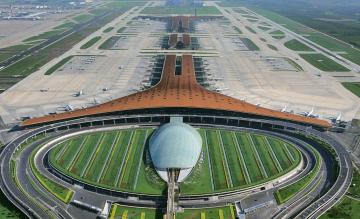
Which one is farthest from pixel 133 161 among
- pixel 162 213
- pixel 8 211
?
pixel 8 211

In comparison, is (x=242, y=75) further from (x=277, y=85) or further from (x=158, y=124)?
(x=158, y=124)

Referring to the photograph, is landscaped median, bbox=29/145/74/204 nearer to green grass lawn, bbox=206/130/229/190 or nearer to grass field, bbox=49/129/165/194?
grass field, bbox=49/129/165/194

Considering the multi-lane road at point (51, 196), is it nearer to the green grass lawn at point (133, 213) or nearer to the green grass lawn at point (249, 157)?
the green grass lawn at point (133, 213)

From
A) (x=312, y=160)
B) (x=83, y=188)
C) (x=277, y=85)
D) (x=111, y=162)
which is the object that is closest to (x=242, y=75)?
(x=277, y=85)

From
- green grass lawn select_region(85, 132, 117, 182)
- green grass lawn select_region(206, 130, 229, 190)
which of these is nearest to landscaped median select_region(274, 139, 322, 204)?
green grass lawn select_region(206, 130, 229, 190)

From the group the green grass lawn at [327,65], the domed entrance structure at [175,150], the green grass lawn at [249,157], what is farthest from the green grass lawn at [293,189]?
the green grass lawn at [327,65]
